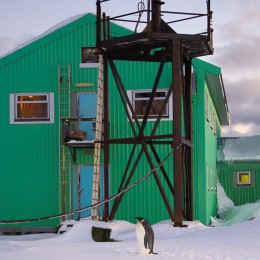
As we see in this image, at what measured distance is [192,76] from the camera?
25141 millimetres

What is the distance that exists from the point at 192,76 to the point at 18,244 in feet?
36.1

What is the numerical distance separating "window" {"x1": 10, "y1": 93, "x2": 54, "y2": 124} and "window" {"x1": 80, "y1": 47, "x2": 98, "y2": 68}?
69.8 inches

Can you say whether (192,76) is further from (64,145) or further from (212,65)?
(64,145)

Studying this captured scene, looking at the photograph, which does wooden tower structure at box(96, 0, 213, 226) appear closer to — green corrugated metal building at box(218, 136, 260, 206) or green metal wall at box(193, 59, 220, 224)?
green metal wall at box(193, 59, 220, 224)

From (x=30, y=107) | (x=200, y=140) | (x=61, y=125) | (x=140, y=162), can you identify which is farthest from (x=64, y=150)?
(x=200, y=140)

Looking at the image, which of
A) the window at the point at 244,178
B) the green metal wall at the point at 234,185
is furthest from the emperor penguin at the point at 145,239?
the green metal wall at the point at 234,185

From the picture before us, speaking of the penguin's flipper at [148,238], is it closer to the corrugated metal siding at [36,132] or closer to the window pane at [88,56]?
the corrugated metal siding at [36,132]

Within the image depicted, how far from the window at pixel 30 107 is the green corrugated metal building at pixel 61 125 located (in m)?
0.04

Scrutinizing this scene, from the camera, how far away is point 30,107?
86.9 feet

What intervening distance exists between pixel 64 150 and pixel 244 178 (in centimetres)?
1262

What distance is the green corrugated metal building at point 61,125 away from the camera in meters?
25.3

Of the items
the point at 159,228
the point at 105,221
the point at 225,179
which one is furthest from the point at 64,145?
the point at 225,179

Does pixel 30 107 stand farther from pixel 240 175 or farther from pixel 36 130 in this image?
pixel 240 175

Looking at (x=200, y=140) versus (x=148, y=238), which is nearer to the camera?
(x=148, y=238)
